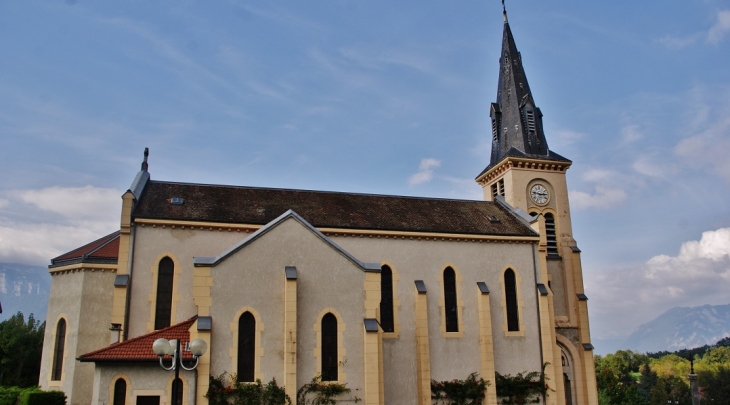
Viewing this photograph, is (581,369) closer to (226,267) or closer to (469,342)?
(469,342)

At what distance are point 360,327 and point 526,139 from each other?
21365 millimetres

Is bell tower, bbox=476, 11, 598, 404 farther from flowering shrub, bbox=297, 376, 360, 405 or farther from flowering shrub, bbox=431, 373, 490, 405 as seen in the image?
flowering shrub, bbox=297, 376, 360, 405

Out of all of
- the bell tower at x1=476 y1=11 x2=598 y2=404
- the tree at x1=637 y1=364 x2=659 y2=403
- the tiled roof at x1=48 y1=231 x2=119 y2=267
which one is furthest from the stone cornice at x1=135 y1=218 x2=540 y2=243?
the tree at x1=637 y1=364 x2=659 y2=403

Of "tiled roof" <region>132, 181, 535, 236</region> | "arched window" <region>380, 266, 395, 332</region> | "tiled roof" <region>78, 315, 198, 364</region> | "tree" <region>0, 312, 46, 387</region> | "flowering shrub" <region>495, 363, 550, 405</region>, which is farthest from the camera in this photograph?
"tree" <region>0, 312, 46, 387</region>

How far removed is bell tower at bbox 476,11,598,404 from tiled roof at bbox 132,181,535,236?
3052 millimetres

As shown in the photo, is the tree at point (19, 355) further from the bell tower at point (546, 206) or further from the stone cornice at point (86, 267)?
the bell tower at point (546, 206)

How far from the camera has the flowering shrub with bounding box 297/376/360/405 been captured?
22.5 m

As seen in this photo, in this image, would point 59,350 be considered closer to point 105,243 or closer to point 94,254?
point 94,254

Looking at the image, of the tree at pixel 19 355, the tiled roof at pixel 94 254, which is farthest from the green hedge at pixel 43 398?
the tree at pixel 19 355

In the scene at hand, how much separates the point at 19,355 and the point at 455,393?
27.1 metres

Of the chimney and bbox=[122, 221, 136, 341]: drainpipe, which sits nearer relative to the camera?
the chimney

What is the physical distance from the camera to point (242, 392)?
2166cm

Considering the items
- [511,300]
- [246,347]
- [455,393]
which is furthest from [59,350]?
[511,300]

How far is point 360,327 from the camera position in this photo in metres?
23.7
